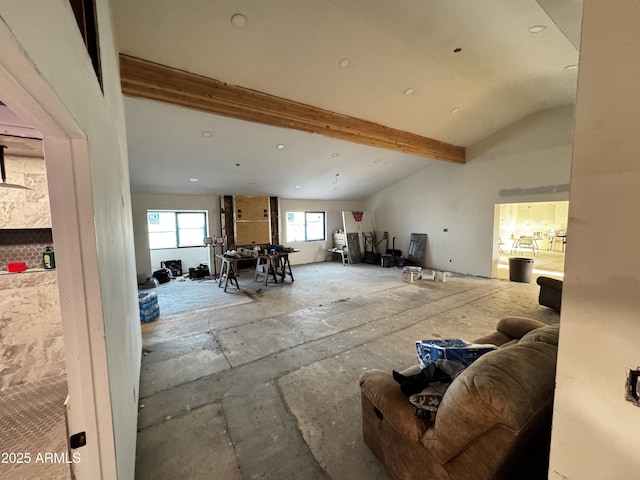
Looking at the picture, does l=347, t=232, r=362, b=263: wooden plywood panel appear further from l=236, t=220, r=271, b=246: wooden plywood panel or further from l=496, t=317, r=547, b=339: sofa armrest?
l=496, t=317, r=547, b=339: sofa armrest

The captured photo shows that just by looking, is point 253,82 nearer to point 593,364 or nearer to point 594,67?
point 594,67

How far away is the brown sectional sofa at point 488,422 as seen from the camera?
984mm

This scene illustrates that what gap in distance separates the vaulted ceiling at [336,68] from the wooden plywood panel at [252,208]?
1501mm

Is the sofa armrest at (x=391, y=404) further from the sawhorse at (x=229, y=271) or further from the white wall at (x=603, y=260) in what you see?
the sawhorse at (x=229, y=271)

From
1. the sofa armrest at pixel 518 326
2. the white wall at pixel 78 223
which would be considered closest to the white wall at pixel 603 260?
the white wall at pixel 78 223

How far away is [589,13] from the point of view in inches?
26.5

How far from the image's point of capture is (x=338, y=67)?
337 cm

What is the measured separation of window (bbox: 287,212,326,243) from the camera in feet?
29.4

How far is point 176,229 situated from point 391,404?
7.56 meters

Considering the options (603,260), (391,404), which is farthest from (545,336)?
(603,260)

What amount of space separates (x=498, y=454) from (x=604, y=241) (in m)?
0.90

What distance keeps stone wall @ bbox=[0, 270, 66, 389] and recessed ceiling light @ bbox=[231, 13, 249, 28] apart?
9.75 feet

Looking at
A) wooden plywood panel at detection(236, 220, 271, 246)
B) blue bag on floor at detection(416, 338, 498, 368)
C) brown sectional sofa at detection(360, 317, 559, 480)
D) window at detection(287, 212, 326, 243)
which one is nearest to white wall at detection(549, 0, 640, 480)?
brown sectional sofa at detection(360, 317, 559, 480)

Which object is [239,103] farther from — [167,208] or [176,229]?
[176,229]
